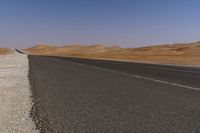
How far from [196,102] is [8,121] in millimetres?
4408

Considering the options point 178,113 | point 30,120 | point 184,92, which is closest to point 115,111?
point 178,113

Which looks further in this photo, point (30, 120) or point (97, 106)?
point (97, 106)

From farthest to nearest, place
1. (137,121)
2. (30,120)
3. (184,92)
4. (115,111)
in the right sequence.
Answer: (184,92) → (115,111) → (30,120) → (137,121)

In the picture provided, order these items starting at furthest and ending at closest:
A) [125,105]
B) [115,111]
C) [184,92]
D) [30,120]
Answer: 1. [184,92]
2. [125,105]
3. [115,111]
4. [30,120]

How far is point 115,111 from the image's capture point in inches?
305

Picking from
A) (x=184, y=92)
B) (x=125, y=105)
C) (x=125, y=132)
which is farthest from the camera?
(x=184, y=92)

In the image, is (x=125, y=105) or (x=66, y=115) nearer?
(x=66, y=115)

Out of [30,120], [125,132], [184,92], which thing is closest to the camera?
[125,132]

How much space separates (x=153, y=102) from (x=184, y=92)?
7.21 feet

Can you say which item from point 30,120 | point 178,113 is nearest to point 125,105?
point 178,113

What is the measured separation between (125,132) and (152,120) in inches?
41.9

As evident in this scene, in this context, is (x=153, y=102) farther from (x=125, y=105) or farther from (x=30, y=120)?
(x=30, y=120)

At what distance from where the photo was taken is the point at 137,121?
6594 mm

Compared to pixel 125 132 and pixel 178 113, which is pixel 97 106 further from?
pixel 125 132
